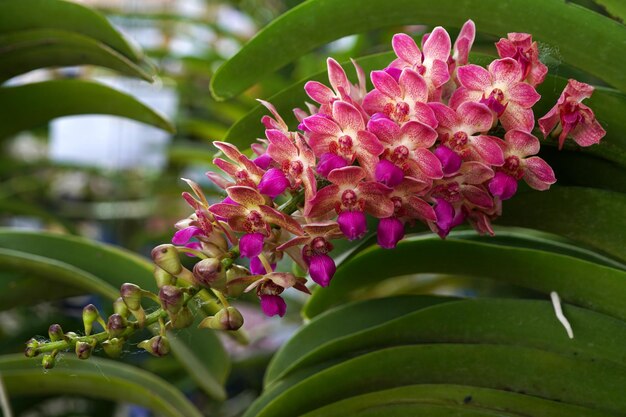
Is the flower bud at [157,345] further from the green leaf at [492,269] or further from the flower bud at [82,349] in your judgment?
the green leaf at [492,269]

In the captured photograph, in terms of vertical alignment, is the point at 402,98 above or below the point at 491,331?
above

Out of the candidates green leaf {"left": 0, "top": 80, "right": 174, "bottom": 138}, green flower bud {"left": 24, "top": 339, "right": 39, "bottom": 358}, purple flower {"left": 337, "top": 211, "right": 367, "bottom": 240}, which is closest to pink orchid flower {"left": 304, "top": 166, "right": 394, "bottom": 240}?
purple flower {"left": 337, "top": 211, "right": 367, "bottom": 240}

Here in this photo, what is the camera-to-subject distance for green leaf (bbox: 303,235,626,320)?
2.17 ft

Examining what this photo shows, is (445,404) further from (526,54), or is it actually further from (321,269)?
(526,54)

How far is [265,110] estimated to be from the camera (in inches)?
28.5

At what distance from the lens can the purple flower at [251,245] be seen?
1.80 ft

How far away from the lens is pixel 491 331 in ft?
2.24

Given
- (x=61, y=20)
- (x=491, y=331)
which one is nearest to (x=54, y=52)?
(x=61, y=20)

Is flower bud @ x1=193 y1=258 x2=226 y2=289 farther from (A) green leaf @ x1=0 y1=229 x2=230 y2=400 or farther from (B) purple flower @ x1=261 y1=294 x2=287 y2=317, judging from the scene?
(A) green leaf @ x1=0 y1=229 x2=230 y2=400

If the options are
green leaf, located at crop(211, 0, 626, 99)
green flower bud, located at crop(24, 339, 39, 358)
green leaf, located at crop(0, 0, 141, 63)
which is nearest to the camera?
green flower bud, located at crop(24, 339, 39, 358)

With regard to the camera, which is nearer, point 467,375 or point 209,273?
point 209,273

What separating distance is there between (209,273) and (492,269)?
312 millimetres

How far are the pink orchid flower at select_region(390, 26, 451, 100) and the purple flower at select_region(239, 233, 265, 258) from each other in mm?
180

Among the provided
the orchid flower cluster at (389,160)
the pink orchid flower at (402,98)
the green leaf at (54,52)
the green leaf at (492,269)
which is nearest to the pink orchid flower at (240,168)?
the orchid flower cluster at (389,160)
